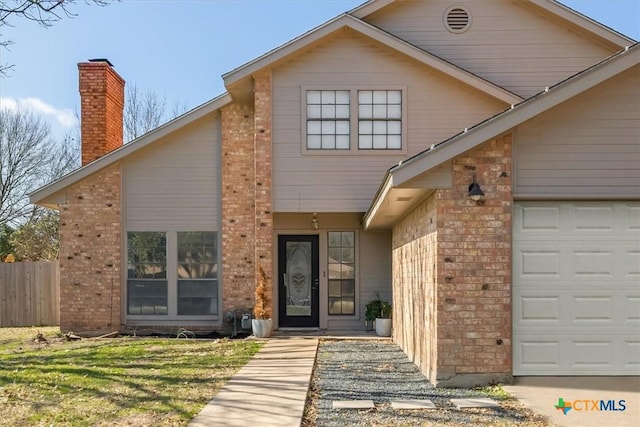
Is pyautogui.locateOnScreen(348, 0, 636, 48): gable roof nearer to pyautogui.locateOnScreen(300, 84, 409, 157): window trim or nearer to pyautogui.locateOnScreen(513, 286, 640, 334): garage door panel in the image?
pyautogui.locateOnScreen(300, 84, 409, 157): window trim

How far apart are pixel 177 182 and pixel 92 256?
2621mm

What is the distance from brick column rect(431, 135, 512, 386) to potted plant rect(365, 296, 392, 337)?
231 inches

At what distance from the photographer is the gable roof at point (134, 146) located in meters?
14.1

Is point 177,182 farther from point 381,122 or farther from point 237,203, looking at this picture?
point 381,122

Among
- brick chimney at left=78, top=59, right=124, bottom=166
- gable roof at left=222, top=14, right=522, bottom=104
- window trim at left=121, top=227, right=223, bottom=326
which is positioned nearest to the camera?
gable roof at left=222, top=14, right=522, bottom=104

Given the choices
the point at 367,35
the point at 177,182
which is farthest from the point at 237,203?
the point at 367,35

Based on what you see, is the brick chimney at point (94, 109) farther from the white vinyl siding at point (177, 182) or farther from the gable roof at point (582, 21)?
the gable roof at point (582, 21)

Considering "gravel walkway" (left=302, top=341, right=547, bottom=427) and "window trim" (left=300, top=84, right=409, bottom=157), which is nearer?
"gravel walkway" (left=302, top=341, right=547, bottom=427)

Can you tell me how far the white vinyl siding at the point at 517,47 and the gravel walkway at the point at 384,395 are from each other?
7.18 metres

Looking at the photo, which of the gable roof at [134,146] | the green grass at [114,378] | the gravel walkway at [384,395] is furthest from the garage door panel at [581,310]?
the gable roof at [134,146]

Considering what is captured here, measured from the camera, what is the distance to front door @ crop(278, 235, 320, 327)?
1466 cm

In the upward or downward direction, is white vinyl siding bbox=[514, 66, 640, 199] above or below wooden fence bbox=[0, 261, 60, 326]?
above

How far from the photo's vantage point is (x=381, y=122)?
530 inches

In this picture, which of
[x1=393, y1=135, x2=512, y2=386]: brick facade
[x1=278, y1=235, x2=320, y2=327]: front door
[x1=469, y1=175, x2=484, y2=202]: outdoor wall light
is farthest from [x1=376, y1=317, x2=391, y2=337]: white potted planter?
[x1=469, y1=175, x2=484, y2=202]: outdoor wall light
